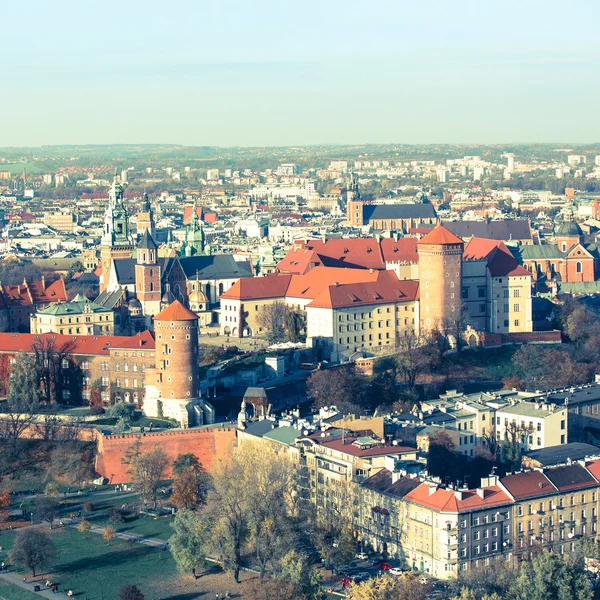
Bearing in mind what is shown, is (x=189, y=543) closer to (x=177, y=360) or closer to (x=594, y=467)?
(x=594, y=467)

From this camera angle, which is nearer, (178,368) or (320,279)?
(178,368)

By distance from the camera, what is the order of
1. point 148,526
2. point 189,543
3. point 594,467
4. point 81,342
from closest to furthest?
point 189,543 < point 594,467 < point 148,526 < point 81,342

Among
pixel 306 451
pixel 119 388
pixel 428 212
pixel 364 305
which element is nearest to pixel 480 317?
pixel 364 305

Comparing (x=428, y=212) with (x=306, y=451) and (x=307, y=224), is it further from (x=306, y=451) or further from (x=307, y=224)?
(x=306, y=451)

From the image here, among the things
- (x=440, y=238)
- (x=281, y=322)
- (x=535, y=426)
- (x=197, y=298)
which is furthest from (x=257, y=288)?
(x=535, y=426)

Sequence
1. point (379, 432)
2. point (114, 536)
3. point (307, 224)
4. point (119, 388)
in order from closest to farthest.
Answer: point (114, 536)
point (379, 432)
point (119, 388)
point (307, 224)

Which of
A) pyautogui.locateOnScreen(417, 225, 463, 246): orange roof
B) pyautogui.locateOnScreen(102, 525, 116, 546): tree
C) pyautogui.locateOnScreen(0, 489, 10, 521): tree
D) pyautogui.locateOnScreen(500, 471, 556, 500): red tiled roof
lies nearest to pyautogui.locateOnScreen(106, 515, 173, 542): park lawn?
pyautogui.locateOnScreen(102, 525, 116, 546): tree

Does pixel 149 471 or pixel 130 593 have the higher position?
pixel 149 471
